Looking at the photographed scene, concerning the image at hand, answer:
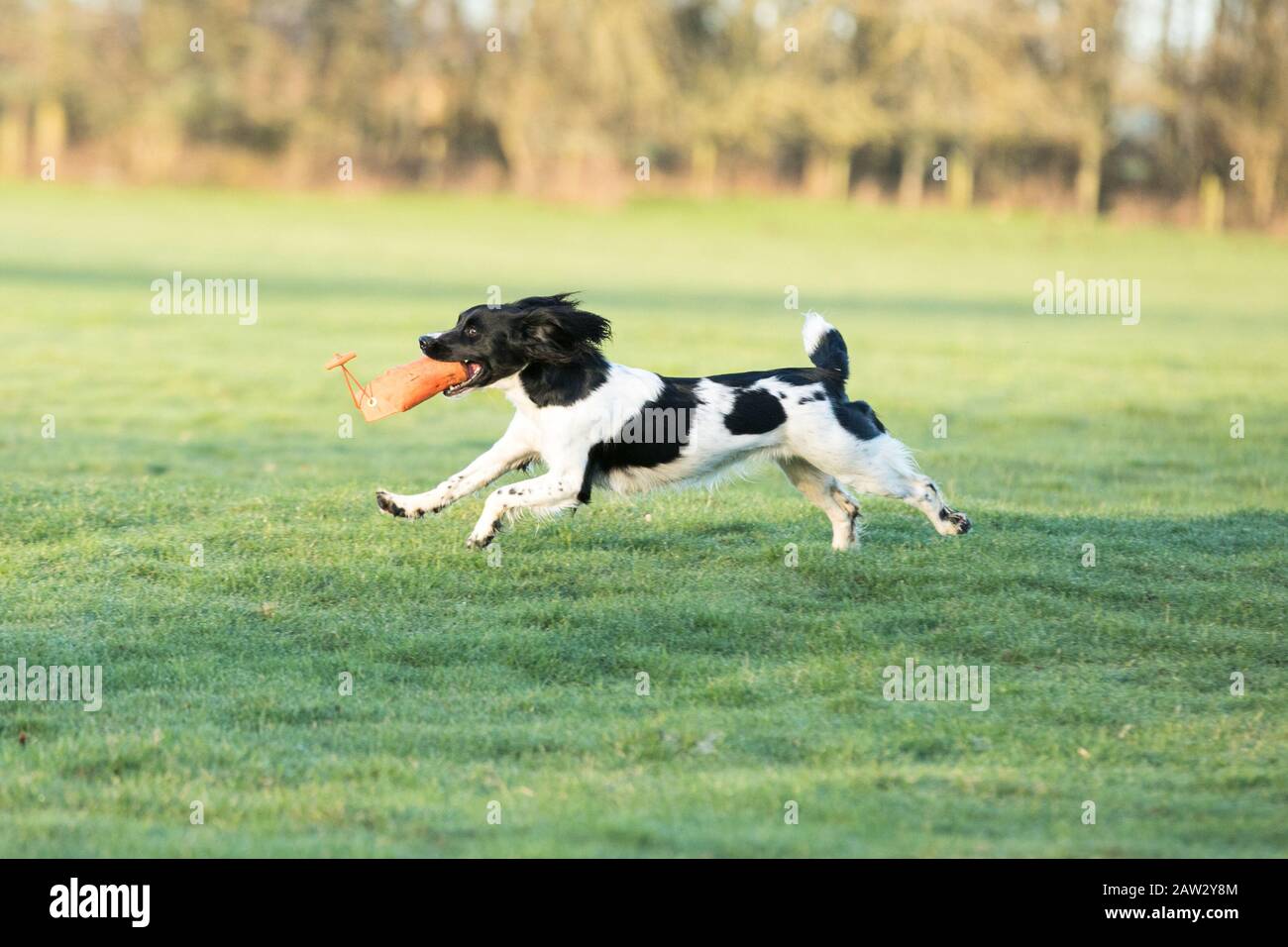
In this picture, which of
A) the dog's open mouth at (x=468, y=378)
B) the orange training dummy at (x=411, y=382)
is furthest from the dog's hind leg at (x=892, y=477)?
the orange training dummy at (x=411, y=382)

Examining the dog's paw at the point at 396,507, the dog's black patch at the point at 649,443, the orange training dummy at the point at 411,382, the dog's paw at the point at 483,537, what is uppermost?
the orange training dummy at the point at 411,382

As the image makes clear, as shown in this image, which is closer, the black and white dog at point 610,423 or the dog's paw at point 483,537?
the black and white dog at point 610,423

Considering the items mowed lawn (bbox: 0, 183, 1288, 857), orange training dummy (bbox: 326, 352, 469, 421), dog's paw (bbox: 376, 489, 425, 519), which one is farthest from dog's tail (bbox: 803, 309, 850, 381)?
dog's paw (bbox: 376, 489, 425, 519)

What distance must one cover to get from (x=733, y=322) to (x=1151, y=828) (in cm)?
2122

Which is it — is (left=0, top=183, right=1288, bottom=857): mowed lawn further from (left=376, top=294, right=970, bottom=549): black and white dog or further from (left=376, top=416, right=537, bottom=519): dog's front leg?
(left=376, top=294, right=970, bottom=549): black and white dog

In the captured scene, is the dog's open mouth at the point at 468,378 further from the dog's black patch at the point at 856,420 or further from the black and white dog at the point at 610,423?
the dog's black patch at the point at 856,420

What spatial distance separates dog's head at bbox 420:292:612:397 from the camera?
342 inches

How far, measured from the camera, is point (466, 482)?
29.3 ft

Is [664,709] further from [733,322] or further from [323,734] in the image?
[733,322]

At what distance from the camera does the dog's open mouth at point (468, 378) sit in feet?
28.6
